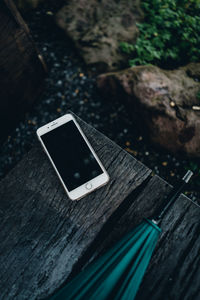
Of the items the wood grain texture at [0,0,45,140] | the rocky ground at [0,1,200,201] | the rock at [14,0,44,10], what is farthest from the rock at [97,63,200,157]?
the rock at [14,0,44,10]

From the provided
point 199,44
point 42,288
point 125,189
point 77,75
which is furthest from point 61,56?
point 42,288

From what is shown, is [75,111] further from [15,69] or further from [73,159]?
[73,159]

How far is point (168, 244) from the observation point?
1133mm

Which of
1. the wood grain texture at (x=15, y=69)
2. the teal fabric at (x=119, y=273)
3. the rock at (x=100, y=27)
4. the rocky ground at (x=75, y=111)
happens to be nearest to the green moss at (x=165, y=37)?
the rock at (x=100, y=27)

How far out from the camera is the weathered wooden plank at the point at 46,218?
1.05 meters

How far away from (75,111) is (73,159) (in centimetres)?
144

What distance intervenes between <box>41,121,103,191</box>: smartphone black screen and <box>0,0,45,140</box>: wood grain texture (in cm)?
95

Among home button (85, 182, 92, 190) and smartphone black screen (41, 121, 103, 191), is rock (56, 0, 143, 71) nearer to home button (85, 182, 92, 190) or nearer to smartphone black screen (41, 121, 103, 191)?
smartphone black screen (41, 121, 103, 191)

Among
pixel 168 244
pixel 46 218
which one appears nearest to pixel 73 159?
pixel 46 218

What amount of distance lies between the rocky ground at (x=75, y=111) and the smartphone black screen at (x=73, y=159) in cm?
126

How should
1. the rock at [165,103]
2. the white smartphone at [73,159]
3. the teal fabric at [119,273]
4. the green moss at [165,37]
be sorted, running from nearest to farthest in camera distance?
the teal fabric at [119,273], the white smartphone at [73,159], the rock at [165,103], the green moss at [165,37]

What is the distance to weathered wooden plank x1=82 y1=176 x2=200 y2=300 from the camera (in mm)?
1088

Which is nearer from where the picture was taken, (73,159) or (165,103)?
(73,159)

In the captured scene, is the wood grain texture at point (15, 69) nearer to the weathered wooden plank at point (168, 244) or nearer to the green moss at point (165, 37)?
the green moss at point (165, 37)
